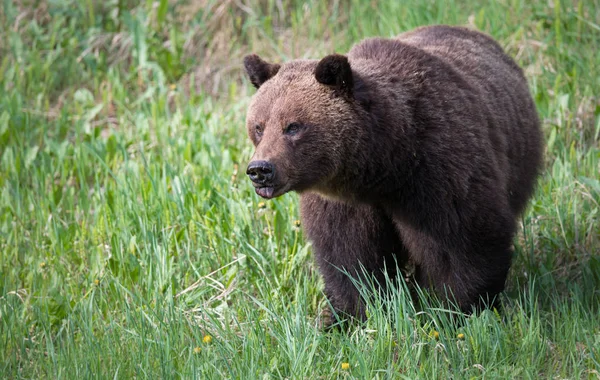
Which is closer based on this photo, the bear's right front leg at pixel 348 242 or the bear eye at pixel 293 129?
the bear eye at pixel 293 129

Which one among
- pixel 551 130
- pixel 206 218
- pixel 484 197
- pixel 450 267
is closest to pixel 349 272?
pixel 450 267

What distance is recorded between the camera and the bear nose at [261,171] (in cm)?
472

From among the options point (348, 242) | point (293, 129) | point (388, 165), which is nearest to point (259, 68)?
point (293, 129)

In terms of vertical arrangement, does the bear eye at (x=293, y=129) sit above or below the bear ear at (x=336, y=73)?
below

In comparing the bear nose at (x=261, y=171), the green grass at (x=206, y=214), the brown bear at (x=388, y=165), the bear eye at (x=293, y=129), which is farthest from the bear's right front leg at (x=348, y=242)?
the bear nose at (x=261, y=171)

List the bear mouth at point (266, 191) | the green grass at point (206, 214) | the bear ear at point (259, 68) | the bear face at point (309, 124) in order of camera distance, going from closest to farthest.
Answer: the green grass at point (206, 214) → the bear mouth at point (266, 191) → the bear face at point (309, 124) → the bear ear at point (259, 68)

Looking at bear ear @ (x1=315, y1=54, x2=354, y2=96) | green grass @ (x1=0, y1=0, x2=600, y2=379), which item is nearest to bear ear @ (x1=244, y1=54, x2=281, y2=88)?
bear ear @ (x1=315, y1=54, x2=354, y2=96)

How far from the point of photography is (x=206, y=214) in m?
6.65

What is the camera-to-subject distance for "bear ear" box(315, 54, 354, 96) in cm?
491

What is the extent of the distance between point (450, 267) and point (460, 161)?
69cm

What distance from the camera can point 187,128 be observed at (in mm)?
8617

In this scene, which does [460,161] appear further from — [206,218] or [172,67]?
[172,67]

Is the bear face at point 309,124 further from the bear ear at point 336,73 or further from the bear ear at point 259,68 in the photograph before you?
the bear ear at point 259,68

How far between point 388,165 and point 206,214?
2056 mm
